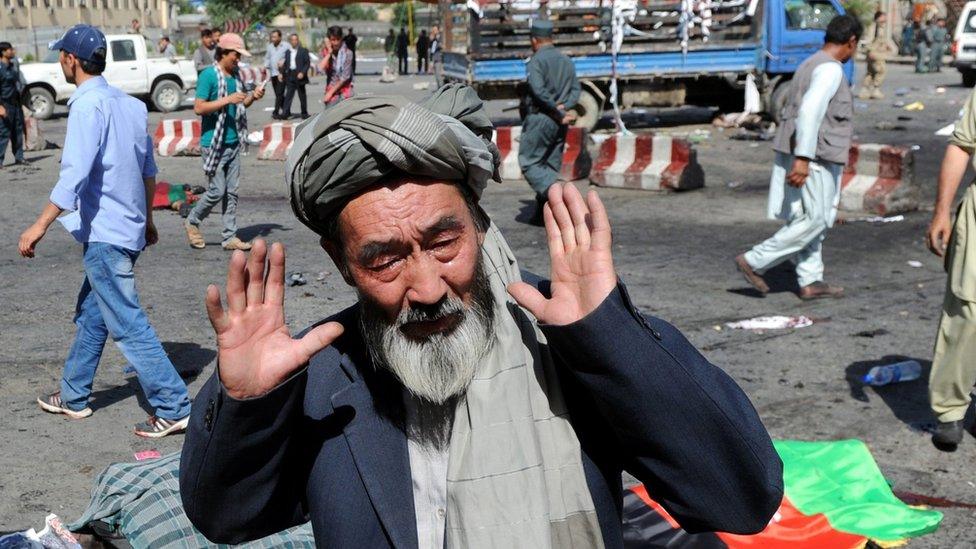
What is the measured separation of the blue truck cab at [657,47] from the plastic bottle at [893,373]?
12.5m

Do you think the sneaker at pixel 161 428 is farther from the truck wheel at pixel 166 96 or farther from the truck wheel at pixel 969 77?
the truck wheel at pixel 969 77

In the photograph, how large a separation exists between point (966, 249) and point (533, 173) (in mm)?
6207

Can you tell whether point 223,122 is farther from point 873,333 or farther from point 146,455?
point 873,333

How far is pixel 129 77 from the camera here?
25641 mm

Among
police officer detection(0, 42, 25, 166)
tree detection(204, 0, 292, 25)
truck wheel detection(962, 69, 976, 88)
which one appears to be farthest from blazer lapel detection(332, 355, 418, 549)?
tree detection(204, 0, 292, 25)

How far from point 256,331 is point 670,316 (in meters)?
5.67

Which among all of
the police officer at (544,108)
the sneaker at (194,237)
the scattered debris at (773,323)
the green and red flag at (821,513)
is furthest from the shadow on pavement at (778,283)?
the sneaker at (194,237)

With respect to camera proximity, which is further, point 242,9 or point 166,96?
point 242,9

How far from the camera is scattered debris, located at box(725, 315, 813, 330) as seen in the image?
23.5 feet

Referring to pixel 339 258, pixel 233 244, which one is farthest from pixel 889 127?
pixel 339 258

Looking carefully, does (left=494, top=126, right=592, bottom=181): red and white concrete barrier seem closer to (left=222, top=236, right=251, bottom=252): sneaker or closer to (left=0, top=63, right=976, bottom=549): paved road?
(left=0, top=63, right=976, bottom=549): paved road

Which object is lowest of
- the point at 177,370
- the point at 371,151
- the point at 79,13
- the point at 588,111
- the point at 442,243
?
the point at 177,370

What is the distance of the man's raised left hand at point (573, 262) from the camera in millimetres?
1805

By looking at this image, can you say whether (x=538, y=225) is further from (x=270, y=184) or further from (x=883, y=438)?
(x=883, y=438)
